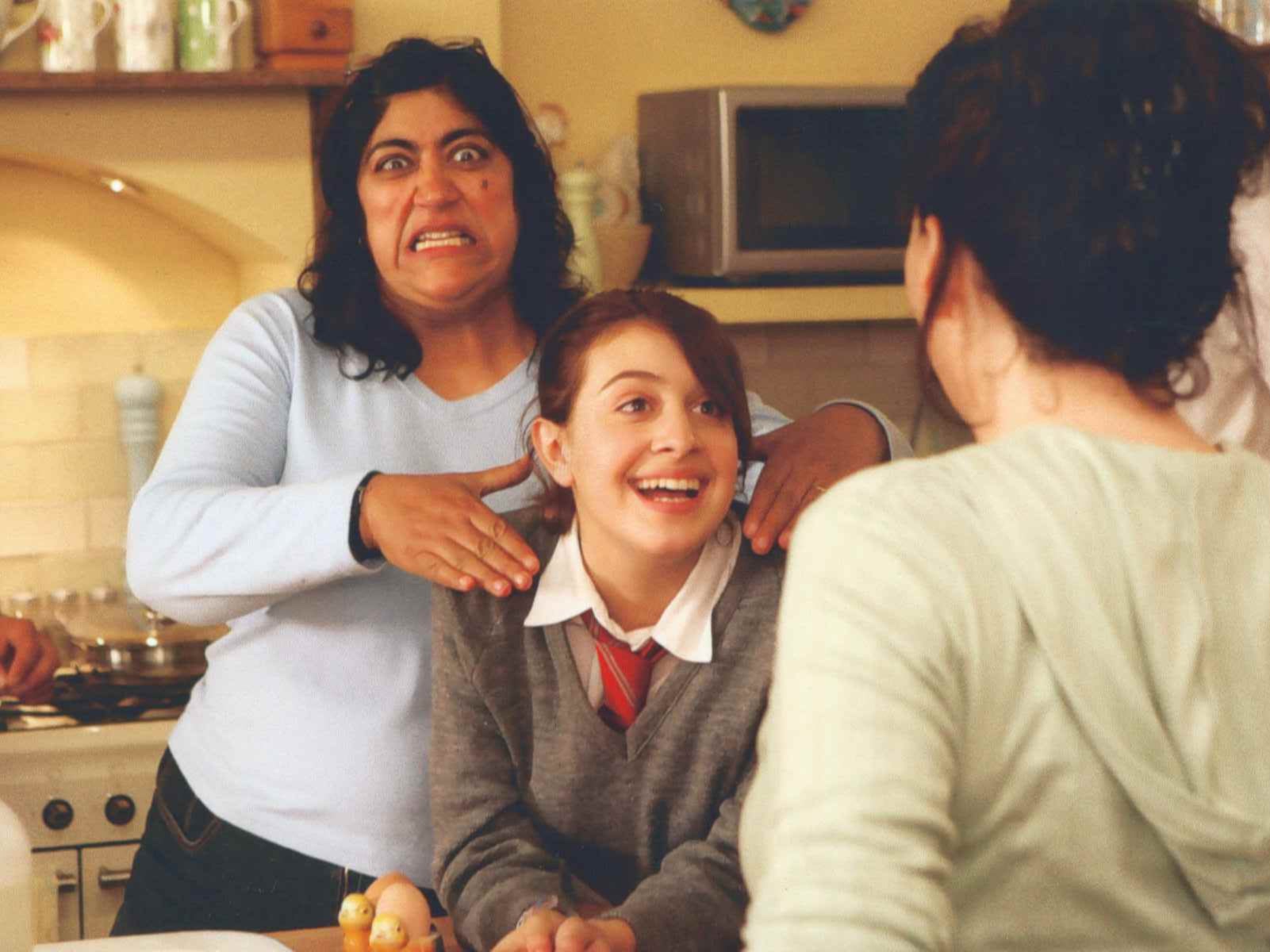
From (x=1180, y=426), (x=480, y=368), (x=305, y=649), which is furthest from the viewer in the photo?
(x=480, y=368)

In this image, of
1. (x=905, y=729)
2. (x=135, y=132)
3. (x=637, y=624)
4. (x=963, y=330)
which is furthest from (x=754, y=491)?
(x=135, y=132)

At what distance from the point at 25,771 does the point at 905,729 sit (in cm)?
205

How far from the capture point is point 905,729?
69cm

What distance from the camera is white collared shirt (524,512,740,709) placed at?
1.48 meters

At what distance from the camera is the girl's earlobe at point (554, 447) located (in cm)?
158

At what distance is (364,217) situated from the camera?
5.90 feet

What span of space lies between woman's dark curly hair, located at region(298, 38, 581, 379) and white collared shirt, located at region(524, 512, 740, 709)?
0.33 meters

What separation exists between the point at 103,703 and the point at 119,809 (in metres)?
0.17

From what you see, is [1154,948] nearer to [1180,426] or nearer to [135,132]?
[1180,426]

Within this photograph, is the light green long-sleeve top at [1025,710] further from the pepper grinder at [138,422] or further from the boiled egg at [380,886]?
the pepper grinder at [138,422]

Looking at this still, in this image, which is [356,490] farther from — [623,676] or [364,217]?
[364,217]

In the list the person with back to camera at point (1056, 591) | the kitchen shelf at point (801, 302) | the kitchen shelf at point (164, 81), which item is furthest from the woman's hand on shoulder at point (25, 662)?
the kitchen shelf at point (801, 302)

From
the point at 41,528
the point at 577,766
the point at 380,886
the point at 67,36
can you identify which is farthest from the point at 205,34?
the point at 380,886

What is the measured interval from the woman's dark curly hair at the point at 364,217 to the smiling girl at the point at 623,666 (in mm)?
243
